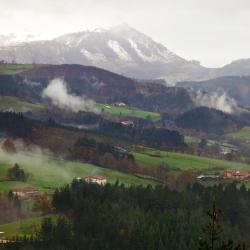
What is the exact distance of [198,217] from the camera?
168000 millimetres

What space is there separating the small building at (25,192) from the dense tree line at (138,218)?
1438cm

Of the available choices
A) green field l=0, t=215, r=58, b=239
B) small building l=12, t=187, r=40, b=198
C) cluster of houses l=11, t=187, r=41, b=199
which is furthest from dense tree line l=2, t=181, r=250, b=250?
small building l=12, t=187, r=40, b=198

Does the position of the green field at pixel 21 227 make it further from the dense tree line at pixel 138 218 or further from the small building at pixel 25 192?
the small building at pixel 25 192

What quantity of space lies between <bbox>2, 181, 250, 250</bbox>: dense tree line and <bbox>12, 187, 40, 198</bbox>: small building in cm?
1438

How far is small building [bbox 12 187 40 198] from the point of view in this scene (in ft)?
632

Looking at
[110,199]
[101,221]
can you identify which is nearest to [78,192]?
[110,199]

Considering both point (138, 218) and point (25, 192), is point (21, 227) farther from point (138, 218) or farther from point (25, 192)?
point (25, 192)

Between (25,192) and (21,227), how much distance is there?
1587 inches

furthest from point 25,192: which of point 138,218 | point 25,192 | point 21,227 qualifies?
point 138,218

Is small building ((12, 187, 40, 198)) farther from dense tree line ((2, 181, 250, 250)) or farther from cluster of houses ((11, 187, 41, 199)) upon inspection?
dense tree line ((2, 181, 250, 250))

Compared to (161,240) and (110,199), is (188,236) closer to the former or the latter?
(161,240)

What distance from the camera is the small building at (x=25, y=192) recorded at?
19262cm

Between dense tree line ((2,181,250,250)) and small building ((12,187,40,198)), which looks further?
small building ((12,187,40,198))

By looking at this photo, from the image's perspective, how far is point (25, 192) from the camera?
195 metres
